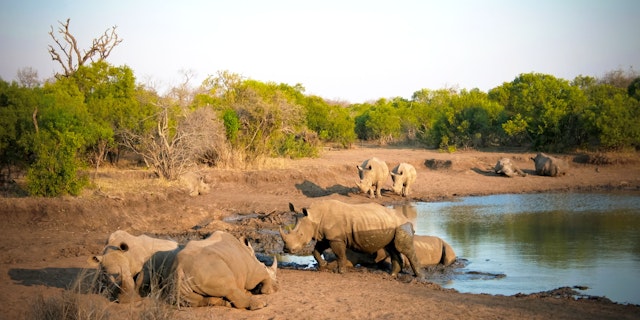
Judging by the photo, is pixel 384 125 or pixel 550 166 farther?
pixel 384 125

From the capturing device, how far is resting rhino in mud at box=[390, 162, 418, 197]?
23.9 meters

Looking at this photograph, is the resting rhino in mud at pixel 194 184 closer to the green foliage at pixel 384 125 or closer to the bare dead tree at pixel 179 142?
the bare dead tree at pixel 179 142

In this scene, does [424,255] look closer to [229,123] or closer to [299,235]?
[299,235]

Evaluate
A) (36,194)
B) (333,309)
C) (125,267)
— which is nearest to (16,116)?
(36,194)

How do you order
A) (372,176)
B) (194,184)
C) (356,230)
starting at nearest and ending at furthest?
1. (356,230)
2. (194,184)
3. (372,176)

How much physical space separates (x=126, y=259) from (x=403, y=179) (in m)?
16.8

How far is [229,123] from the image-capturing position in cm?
2714

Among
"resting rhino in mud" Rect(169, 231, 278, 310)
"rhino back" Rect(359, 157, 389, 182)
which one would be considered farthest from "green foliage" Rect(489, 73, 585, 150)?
"resting rhino in mud" Rect(169, 231, 278, 310)

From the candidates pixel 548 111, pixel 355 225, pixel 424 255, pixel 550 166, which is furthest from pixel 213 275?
pixel 548 111

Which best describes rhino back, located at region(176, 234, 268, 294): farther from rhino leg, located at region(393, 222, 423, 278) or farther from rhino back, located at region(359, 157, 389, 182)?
rhino back, located at region(359, 157, 389, 182)

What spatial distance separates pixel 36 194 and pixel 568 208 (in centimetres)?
1702

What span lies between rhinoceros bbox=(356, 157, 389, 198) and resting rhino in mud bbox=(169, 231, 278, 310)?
46.6 feet

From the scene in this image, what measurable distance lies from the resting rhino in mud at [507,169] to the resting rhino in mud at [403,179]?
632 cm

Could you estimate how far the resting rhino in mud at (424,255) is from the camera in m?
12.8
